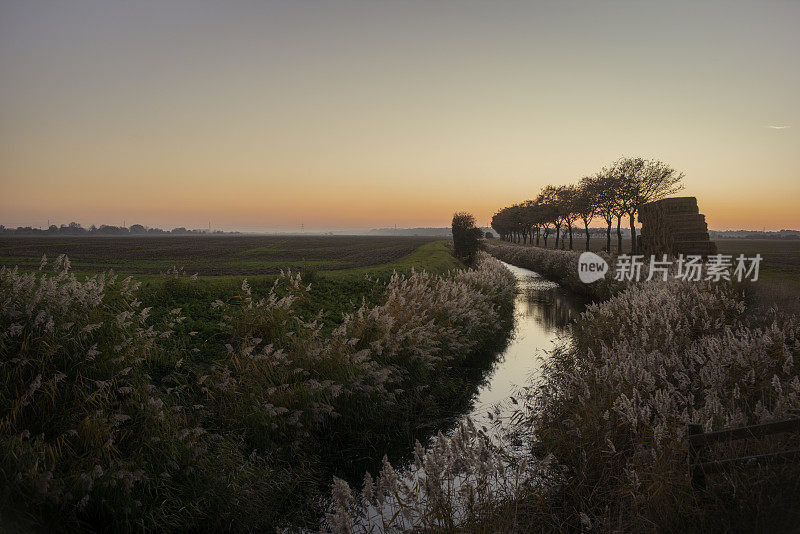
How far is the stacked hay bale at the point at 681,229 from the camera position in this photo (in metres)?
24.8

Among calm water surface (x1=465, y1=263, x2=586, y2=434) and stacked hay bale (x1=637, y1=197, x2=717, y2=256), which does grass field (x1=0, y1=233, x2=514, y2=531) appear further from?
stacked hay bale (x1=637, y1=197, x2=717, y2=256)

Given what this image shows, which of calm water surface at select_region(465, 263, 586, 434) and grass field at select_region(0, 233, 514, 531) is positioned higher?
grass field at select_region(0, 233, 514, 531)

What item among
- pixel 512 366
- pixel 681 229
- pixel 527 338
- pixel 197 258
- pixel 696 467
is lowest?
pixel 512 366

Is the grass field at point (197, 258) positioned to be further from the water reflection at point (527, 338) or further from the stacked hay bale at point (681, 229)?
the stacked hay bale at point (681, 229)

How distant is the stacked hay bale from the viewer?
24.8m

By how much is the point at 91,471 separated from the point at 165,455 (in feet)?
3.17

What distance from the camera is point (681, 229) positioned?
83.0 feet

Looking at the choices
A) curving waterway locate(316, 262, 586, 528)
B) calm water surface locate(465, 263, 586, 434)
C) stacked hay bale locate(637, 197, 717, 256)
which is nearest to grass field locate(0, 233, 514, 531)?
curving waterway locate(316, 262, 586, 528)

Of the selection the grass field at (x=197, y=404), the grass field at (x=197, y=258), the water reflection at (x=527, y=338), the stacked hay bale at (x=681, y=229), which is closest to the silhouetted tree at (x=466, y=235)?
the grass field at (x=197, y=258)

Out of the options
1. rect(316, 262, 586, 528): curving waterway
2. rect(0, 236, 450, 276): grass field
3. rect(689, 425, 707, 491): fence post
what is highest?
rect(0, 236, 450, 276): grass field

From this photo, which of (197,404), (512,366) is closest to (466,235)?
(512,366)

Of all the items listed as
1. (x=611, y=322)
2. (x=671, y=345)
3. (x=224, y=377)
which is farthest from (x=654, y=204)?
(x=224, y=377)

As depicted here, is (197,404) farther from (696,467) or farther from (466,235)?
(466,235)

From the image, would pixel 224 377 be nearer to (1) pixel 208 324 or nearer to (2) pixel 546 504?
(1) pixel 208 324
